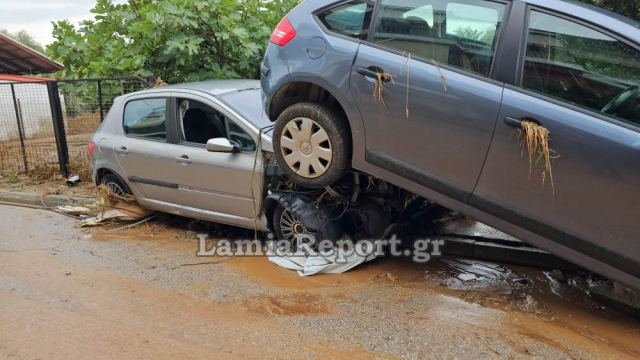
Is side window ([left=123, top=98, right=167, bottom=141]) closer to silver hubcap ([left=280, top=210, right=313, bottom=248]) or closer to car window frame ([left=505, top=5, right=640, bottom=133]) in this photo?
silver hubcap ([left=280, top=210, right=313, bottom=248])

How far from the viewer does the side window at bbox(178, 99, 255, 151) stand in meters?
4.98

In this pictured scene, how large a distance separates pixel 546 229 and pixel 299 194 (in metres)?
2.05

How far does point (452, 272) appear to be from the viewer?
4.38m

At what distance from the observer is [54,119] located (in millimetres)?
7879

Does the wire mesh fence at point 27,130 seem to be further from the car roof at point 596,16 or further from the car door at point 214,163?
the car roof at point 596,16

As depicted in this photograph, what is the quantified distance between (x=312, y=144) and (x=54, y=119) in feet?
18.8

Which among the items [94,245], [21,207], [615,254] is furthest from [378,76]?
[21,207]

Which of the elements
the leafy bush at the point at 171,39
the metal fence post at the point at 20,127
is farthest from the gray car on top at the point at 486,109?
the metal fence post at the point at 20,127

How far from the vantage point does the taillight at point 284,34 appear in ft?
13.1

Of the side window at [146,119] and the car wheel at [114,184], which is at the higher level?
the side window at [146,119]

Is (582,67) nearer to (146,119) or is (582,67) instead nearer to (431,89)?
(431,89)

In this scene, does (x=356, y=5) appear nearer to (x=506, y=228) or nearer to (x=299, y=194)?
(x=299, y=194)

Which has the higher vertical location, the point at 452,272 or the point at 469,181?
the point at 469,181

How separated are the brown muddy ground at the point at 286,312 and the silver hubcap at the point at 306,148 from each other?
99 cm
